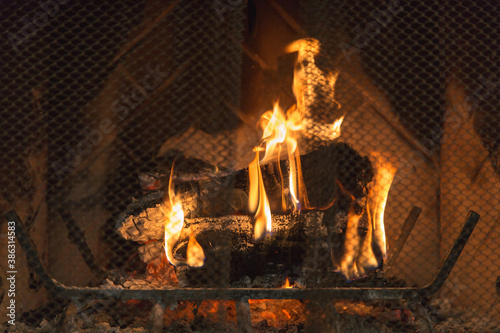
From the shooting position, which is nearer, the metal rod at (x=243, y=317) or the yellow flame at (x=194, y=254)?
the metal rod at (x=243, y=317)

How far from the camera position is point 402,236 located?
146 cm

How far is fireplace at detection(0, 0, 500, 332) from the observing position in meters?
1.31

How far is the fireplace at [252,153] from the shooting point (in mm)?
1308

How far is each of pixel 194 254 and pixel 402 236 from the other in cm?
66

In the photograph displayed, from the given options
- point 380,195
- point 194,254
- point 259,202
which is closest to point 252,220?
point 259,202

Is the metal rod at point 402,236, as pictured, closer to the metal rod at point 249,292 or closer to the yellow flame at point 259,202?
the metal rod at point 249,292

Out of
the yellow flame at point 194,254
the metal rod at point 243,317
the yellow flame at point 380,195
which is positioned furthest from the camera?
the yellow flame at point 380,195

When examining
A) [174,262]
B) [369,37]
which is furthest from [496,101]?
[174,262]

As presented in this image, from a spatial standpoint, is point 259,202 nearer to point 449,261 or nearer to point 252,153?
point 252,153

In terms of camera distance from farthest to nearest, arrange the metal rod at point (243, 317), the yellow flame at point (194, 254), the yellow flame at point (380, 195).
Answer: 1. the yellow flame at point (380, 195)
2. the yellow flame at point (194, 254)
3. the metal rod at point (243, 317)

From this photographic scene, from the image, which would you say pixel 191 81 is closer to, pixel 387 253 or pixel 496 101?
pixel 387 253

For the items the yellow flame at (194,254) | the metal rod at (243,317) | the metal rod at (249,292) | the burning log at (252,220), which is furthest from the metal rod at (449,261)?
the yellow flame at (194,254)

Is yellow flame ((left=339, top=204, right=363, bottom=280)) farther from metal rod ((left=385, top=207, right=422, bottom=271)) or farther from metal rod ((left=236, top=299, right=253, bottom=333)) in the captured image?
metal rod ((left=236, top=299, right=253, bottom=333))

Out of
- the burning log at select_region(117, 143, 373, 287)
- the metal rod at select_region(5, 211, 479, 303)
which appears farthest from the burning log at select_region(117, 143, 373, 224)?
the metal rod at select_region(5, 211, 479, 303)
